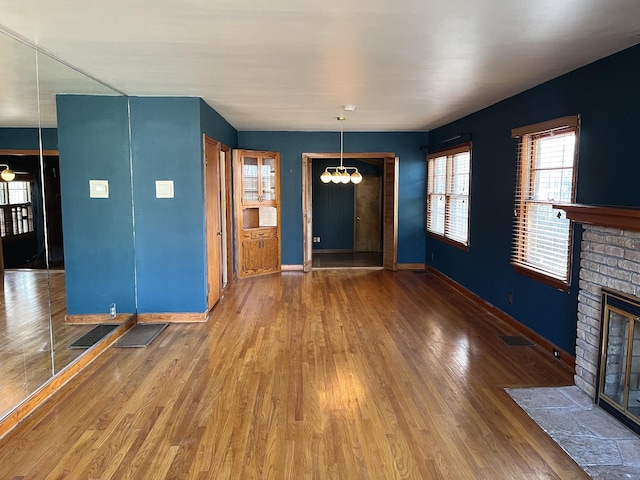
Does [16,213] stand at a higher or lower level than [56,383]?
higher

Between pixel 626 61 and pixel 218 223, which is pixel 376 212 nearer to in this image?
pixel 218 223

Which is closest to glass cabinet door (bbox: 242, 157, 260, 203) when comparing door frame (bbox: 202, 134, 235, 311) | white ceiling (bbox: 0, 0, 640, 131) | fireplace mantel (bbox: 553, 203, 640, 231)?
door frame (bbox: 202, 134, 235, 311)

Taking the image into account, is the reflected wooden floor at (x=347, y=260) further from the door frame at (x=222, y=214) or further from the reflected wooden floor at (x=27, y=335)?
the reflected wooden floor at (x=27, y=335)

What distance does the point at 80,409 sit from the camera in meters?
3.02

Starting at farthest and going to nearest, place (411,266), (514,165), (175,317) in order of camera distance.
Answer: (411,266), (175,317), (514,165)

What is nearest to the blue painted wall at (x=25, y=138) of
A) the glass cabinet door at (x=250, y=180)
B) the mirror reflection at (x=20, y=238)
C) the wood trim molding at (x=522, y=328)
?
the mirror reflection at (x=20, y=238)

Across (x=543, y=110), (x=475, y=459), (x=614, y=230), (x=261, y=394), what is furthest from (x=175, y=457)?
(x=543, y=110)

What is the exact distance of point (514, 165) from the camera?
4762 millimetres

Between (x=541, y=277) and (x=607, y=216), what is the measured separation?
1.38 m

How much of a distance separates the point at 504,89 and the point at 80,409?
468 cm

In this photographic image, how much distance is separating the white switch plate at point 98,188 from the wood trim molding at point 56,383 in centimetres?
137

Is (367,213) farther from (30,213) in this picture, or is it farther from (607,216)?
(30,213)

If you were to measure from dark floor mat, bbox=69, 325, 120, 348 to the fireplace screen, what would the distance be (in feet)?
13.7

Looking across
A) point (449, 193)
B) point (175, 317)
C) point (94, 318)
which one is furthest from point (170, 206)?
point (449, 193)
